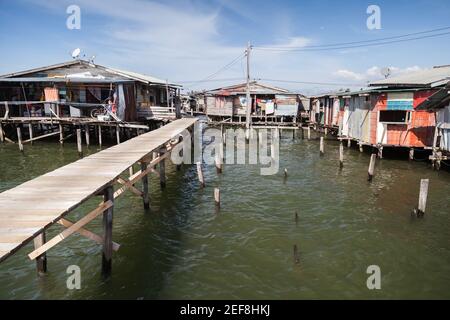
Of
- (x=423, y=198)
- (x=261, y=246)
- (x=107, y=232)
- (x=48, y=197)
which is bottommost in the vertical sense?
(x=261, y=246)

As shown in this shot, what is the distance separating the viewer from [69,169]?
27.9ft

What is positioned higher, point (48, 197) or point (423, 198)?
point (48, 197)

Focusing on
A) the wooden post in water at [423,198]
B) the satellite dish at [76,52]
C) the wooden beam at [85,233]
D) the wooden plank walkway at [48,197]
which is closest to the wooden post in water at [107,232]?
the wooden beam at [85,233]

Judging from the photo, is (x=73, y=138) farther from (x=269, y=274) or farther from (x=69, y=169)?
(x=269, y=274)

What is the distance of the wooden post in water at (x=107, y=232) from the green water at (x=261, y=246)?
33cm

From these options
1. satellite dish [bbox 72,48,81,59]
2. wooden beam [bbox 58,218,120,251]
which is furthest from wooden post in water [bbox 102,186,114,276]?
satellite dish [bbox 72,48,81,59]

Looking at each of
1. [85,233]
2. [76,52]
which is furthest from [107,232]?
[76,52]

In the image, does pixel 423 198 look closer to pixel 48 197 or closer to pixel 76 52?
pixel 48 197

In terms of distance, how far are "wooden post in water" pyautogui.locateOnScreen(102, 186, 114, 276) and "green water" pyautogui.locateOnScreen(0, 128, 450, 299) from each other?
330 mm

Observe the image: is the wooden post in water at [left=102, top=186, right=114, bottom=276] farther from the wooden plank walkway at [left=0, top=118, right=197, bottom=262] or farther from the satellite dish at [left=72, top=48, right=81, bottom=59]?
the satellite dish at [left=72, top=48, right=81, bottom=59]

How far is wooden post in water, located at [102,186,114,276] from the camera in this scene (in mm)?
7055

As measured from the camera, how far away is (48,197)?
6297mm

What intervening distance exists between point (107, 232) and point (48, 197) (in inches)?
58.3

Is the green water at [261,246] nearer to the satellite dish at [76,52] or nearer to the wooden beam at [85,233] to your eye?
the wooden beam at [85,233]
